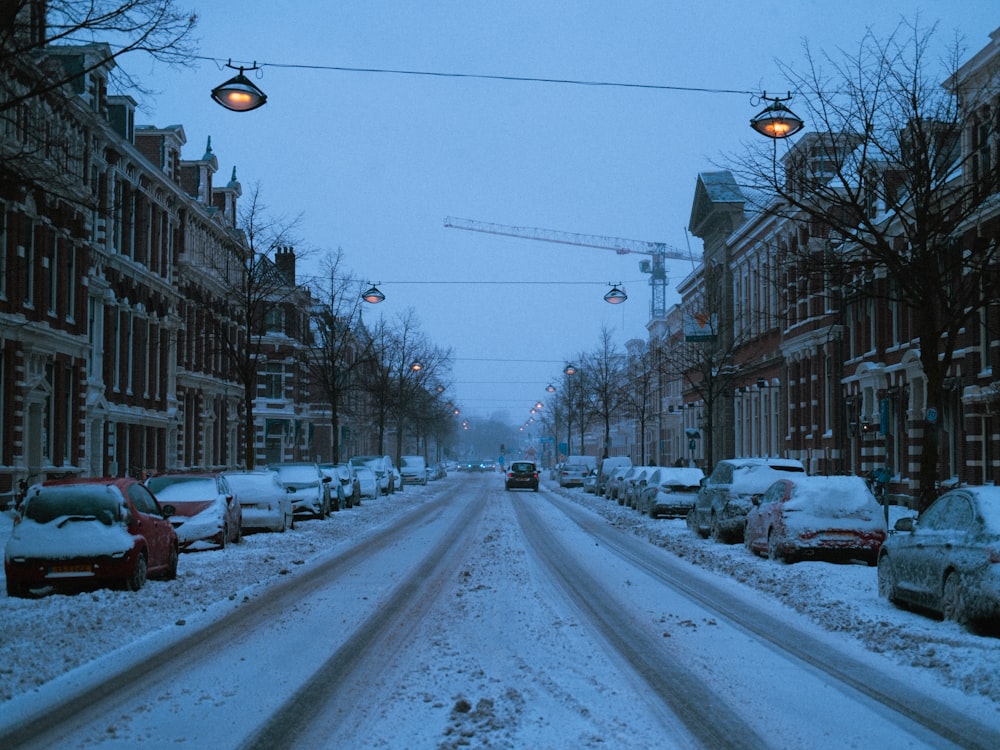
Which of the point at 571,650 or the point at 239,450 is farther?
the point at 239,450

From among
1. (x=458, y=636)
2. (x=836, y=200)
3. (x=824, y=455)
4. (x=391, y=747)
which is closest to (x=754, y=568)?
(x=836, y=200)

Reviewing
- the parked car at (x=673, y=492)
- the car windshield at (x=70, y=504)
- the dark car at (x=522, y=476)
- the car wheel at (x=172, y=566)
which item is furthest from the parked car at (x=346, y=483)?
the car windshield at (x=70, y=504)

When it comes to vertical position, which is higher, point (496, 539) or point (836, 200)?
point (836, 200)

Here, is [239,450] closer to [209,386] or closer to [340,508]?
[209,386]

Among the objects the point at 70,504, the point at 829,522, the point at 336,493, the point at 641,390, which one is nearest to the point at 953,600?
the point at 829,522

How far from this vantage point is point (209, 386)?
55.5m

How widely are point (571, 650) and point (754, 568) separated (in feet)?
27.5

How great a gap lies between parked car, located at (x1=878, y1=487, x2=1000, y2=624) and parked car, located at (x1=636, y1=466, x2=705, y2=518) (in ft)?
57.4

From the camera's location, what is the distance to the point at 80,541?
13.8 m

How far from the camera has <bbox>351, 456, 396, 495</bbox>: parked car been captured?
166 ft

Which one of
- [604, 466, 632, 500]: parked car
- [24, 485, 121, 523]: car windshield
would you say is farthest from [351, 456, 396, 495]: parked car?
[24, 485, 121, 523]: car windshield

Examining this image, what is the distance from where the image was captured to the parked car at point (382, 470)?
50.6 meters

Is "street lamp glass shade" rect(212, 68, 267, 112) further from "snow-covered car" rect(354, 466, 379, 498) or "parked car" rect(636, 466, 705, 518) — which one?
"snow-covered car" rect(354, 466, 379, 498)

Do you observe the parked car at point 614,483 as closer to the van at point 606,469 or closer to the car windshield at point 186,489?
the van at point 606,469
